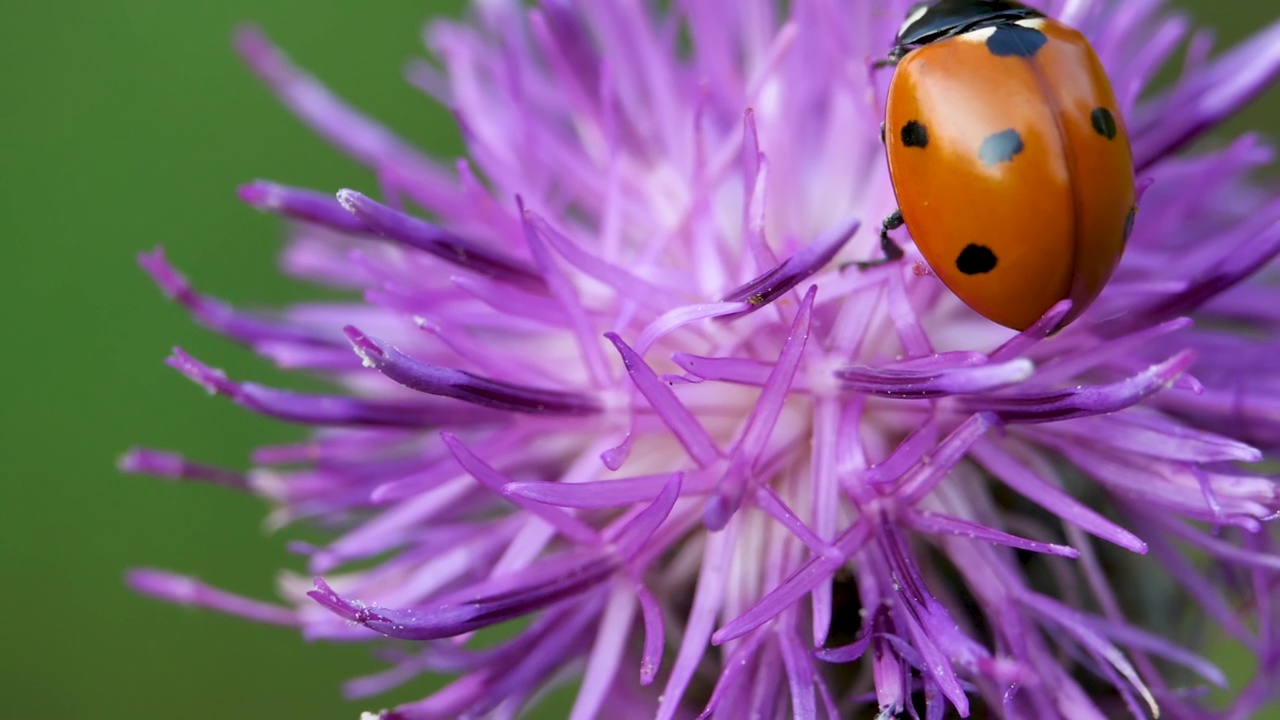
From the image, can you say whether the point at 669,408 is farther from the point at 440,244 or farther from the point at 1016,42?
the point at 1016,42

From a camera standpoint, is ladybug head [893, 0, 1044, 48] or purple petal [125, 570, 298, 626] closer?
ladybug head [893, 0, 1044, 48]

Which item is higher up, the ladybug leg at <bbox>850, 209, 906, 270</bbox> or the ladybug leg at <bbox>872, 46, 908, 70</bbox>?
the ladybug leg at <bbox>872, 46, 908, 70</bbox>

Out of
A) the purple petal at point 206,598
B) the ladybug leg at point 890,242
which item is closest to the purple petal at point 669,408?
the ladybug leg at point 890,242

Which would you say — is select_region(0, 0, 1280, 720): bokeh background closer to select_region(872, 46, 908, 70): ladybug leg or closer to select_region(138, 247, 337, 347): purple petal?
select_region(138, 247, 337, 347): purple petal

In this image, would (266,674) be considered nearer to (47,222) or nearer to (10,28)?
(47,222)

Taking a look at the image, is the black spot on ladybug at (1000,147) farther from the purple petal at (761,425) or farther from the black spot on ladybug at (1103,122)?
the purple petal at (761,425)

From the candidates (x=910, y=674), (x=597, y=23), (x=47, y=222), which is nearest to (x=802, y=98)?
(x=597, y=23)

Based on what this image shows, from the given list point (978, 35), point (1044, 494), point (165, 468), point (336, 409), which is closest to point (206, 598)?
point (165, 468)

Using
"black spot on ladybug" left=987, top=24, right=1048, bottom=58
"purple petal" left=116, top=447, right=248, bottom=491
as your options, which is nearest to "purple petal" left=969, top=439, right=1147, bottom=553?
"black spot on ladybug" left=987, top=24, right=1048, bottom=58
